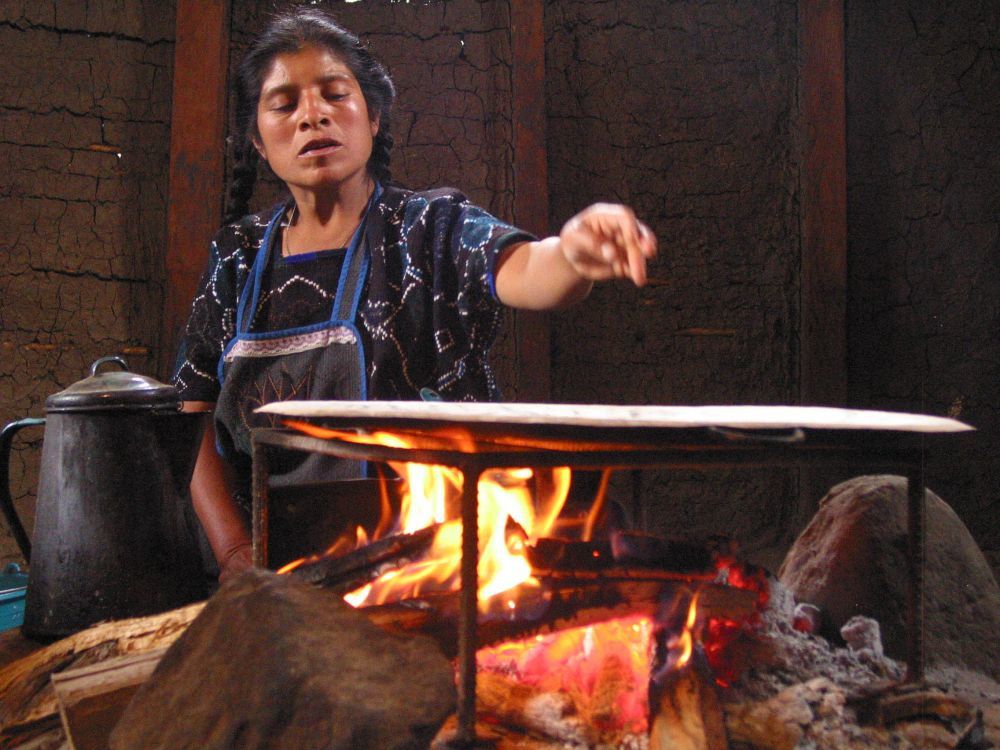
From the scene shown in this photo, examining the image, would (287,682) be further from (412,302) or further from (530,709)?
(412,302)

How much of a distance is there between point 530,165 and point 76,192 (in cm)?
187

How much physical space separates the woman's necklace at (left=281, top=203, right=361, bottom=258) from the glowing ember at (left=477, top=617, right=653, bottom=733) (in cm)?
131

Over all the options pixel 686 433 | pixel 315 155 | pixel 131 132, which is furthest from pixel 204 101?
pixel 686 433

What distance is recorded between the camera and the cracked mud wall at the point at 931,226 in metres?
3.15

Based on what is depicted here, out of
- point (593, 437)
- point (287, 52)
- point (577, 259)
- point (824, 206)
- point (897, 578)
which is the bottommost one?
point (897, 578)

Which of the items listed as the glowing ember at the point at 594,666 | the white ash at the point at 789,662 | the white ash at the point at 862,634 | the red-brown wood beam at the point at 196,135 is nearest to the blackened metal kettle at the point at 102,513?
the glowing ember at the point at 594,666

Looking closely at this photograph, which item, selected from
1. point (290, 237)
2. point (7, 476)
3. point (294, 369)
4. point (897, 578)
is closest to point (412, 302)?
point (294, 369)

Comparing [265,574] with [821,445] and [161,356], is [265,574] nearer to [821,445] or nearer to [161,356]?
[821,445]

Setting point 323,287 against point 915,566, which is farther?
point 323,287

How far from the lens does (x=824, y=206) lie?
3193 mm

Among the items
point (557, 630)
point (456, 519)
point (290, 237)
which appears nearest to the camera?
point (557, 630)

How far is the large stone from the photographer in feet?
5.57

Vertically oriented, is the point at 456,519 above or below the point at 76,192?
below

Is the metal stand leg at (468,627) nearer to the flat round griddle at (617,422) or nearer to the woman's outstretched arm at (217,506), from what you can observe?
the flat round griddle at (617,422)
